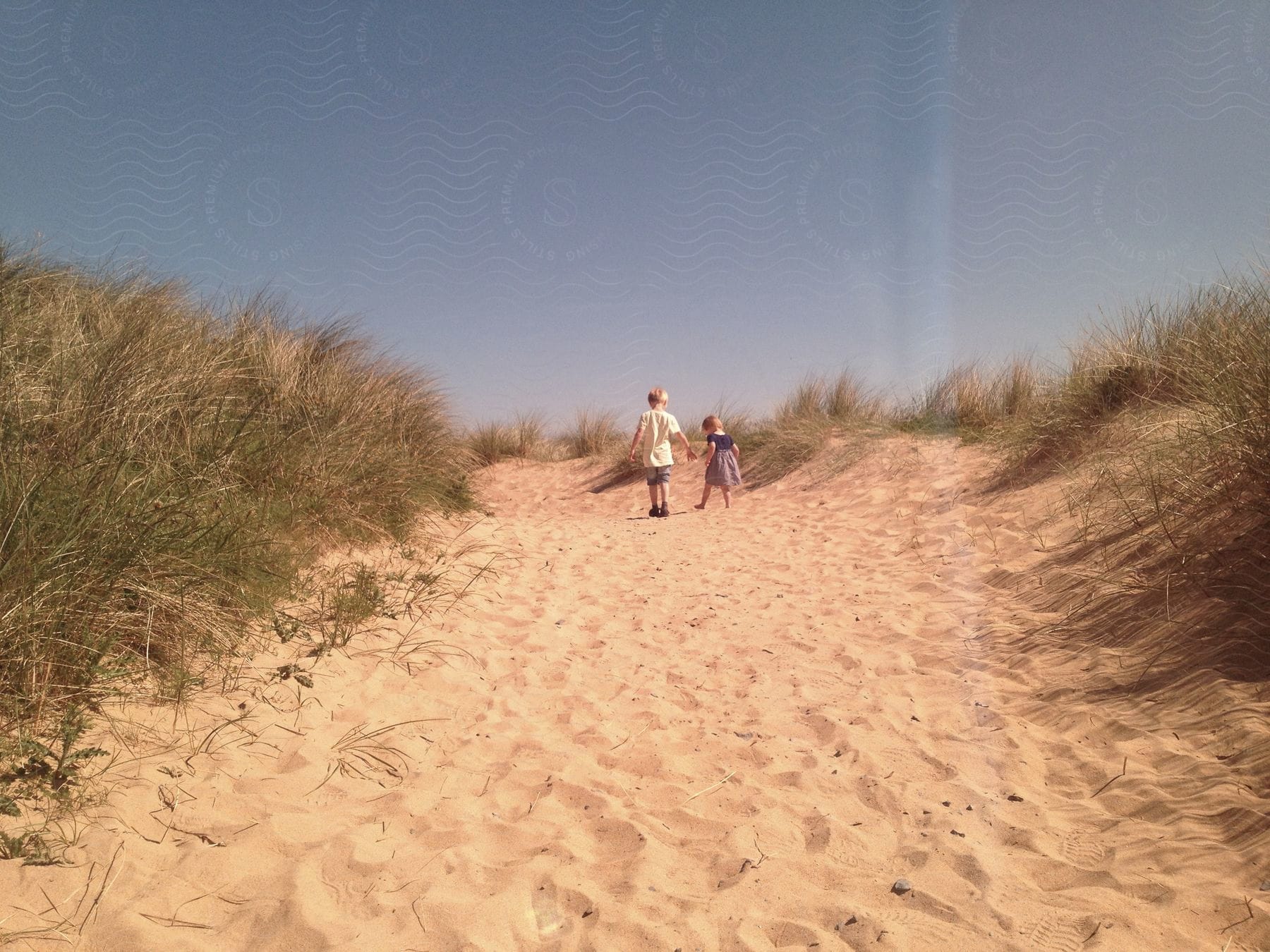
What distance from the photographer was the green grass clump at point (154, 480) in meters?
2.68

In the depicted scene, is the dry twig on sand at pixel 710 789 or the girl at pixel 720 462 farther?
the girl at pixel 720 462

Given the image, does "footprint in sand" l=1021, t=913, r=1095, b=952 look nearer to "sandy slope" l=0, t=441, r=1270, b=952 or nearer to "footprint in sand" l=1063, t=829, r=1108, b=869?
"sandy slope" l=0, t=441, r=1270, b=952

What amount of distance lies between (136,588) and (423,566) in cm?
237

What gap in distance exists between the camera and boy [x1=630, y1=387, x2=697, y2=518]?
9.88 meters

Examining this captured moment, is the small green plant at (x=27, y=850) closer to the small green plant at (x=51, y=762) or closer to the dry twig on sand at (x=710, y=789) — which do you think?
the small green plant at (x=51, y=762)

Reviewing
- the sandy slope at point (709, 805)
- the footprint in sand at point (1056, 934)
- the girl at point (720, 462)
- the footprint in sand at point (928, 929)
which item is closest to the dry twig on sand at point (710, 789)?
the sandy slope at point (709, 805)

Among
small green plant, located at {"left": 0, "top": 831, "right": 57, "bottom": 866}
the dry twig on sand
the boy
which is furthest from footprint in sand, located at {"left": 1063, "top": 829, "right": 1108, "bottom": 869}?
the boy

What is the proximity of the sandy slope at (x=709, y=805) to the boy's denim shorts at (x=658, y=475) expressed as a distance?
537 centimetres

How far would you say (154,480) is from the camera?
3467 mm

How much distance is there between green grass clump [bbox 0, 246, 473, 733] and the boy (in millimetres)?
3574

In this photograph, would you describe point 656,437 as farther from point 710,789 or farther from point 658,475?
point 710,789

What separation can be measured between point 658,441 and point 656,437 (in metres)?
0.07

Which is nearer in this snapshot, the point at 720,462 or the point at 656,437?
the point at 656,437

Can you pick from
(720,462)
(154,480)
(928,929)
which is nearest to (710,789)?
(928,929)
